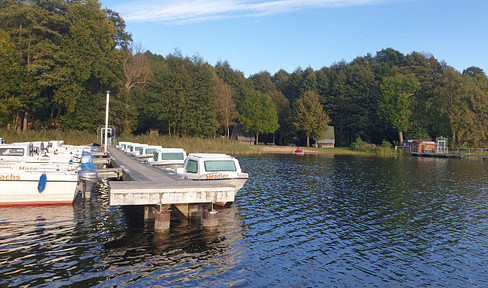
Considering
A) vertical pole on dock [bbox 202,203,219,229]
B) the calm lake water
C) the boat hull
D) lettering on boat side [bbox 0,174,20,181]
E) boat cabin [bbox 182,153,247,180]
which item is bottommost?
the calm lake water

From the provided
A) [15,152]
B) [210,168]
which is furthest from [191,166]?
[15,152]

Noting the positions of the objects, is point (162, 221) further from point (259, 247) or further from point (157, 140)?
point (157, 140)

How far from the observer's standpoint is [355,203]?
989 inches

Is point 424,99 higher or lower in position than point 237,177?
higher

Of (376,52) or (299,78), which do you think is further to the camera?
(376,52)

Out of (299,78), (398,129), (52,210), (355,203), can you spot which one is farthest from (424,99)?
(52,210)

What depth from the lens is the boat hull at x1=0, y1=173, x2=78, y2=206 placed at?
19828 millimetres

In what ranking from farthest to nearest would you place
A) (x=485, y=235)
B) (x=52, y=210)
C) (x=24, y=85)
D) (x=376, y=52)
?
1. (x=376, y=52)
2. (x=24, y=85)
3. (x=52, y=210)
4. (x=485, y=235)

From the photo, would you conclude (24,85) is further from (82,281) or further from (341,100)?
(341,100)

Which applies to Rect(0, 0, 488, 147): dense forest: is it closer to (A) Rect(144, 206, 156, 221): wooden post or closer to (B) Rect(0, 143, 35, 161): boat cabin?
(B) Rect(0, 143, 35, 161): boat cabin

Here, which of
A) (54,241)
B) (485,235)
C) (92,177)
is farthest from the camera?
(92,177)

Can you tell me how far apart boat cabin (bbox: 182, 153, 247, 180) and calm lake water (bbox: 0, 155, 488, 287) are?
2286mm

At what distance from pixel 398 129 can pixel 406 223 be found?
81.4 m

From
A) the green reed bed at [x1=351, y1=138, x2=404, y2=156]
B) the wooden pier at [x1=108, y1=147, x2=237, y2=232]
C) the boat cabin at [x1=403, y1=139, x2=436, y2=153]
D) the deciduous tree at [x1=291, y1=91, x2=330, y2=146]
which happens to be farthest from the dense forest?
the wooden pier at [x1=108, y1=147, x2=237, y2=232]
